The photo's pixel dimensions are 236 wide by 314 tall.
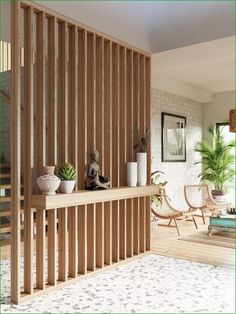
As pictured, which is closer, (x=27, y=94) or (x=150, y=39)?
(x=27, y=94)

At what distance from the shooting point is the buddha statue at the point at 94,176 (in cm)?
354

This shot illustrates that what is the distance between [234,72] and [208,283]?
434cm

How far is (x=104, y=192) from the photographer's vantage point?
3559mm

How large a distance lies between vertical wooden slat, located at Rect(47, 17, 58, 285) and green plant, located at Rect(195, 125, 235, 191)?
5134 millimetres

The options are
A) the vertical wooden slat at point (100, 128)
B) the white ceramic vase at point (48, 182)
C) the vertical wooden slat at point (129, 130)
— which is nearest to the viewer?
the white ceramic vase at point (48, 182)

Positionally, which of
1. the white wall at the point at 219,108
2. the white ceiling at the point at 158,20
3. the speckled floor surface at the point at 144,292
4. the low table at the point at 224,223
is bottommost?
the speckled floor surface at the point at 144,292

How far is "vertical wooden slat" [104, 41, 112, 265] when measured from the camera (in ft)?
12.8

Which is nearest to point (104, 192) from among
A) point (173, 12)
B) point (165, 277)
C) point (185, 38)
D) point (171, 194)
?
point (165, 277)

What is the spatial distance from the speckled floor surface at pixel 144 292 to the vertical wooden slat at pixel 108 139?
0.87 feet

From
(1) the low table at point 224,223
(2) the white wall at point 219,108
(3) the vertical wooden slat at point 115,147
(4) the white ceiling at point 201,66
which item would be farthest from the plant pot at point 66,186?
(2) the white wall at point 219,108

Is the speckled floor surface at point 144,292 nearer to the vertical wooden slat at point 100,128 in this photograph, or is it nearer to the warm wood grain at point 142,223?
the vertical wooden slat at point 100,128

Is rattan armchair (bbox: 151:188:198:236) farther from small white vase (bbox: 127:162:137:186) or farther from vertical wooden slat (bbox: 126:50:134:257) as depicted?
small white vase (bbox: 127:162:137:186)

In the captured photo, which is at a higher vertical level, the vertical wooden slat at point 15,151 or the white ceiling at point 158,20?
the white ceiling at point 158,20

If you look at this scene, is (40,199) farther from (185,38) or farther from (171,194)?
(171,194)
